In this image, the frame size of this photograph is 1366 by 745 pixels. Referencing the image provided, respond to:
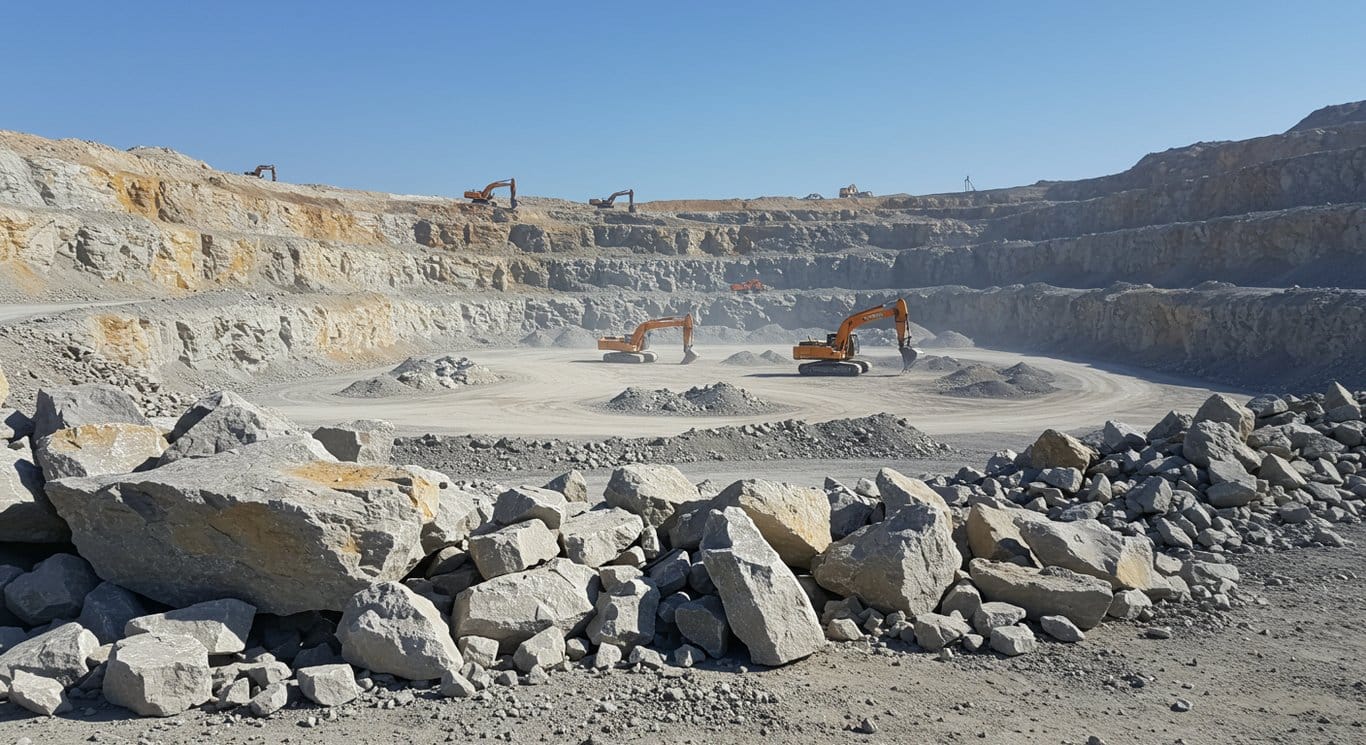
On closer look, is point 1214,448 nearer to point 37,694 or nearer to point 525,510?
point 525,510

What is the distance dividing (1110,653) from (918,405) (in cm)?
1709

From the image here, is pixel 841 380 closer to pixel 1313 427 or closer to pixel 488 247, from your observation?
pixel 1313 427

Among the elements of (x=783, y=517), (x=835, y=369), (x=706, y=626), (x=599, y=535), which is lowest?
(x=835, y=369)

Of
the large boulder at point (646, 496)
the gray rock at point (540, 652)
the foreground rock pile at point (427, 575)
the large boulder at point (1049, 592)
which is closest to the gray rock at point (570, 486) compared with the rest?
the foreground rock pile at point (427, 575)

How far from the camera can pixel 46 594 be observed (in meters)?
5.89

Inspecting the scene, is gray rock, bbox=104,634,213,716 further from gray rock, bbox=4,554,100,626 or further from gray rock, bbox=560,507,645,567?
gray rock, bbox=560,507,645,567

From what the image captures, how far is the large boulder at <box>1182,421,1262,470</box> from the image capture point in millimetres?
9531

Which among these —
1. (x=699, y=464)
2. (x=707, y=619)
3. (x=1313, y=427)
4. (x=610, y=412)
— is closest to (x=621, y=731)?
(x=707, y=619)

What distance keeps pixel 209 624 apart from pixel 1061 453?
9.07 m

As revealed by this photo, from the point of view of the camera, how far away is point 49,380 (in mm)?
17578

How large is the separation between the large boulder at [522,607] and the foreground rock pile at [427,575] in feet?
0.06

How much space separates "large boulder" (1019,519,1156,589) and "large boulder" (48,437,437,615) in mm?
5110

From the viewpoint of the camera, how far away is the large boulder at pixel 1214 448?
953 centimetres

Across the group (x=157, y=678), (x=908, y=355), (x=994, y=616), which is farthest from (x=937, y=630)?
(x=908, y=355)
